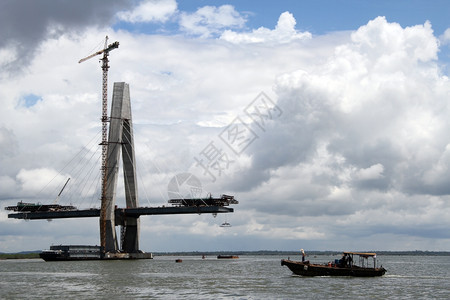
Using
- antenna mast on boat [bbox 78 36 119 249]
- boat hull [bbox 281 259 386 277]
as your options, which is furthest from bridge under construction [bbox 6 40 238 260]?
boat hull [bbox 281 259 386 277]

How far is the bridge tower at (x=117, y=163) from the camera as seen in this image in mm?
134125

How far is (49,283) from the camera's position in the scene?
62625 millimetres

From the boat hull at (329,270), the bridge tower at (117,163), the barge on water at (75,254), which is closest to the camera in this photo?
the boat hull at (329,270)

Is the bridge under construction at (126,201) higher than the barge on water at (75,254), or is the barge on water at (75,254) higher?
the bridge under construction at (126,201)

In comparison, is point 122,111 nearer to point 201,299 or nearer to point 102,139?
point 102,139

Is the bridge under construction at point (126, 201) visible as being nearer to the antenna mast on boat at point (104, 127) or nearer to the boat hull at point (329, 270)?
the antenna mast on boat at point (104, 127)

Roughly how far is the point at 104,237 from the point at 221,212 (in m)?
→ 28.1

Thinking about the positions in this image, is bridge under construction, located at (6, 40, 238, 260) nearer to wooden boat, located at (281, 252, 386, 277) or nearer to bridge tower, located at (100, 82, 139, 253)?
bridge tower, located at (100, 82, 139, 253)

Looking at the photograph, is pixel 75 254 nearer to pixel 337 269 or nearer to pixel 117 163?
pixel 117 163

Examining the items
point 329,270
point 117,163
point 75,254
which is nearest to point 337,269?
point 329,270

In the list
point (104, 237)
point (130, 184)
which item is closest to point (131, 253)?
point (104, 237)

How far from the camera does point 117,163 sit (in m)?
133

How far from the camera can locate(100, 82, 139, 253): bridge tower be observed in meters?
134

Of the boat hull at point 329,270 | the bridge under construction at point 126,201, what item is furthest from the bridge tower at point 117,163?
the boat hull at point 329,270
